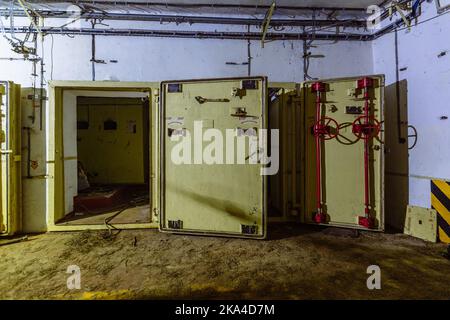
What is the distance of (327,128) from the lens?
3.31 meters

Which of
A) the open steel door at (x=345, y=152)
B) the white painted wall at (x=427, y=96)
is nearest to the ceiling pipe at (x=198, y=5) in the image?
the white painted wall at (x=427, y=96)

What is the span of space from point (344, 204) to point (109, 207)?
406 centimetres

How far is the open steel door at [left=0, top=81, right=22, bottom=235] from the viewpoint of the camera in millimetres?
3211

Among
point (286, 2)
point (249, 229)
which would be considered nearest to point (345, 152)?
point (249, 229)

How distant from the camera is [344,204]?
10.8 feet

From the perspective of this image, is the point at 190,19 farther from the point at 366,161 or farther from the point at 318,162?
the point at 366,161

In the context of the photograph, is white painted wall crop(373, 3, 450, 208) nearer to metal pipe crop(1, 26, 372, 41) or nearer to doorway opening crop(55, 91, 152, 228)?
metal pipe crop(1, 26, 372, 41)

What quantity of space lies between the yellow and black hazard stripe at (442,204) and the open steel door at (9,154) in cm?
564

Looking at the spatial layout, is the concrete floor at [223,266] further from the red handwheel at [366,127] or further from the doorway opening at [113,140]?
the doorway opening at [113,140]

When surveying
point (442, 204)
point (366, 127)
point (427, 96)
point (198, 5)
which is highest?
point (198, 5)

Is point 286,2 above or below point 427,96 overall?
above

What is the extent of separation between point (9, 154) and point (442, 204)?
5739 mm

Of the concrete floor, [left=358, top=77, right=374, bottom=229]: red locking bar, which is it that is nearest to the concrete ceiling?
[left=358, top=77, right=374, bottom=229]: red locking bar

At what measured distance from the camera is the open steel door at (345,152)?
10.4 feet
